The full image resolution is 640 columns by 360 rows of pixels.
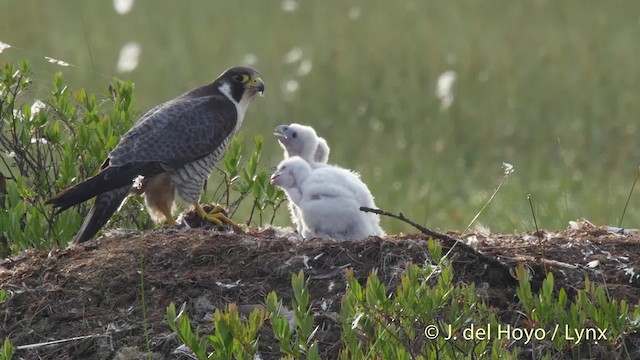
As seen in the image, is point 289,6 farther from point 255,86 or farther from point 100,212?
point 100,212

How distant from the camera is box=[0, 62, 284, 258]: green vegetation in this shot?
7125mm

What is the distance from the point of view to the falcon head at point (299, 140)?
821cm

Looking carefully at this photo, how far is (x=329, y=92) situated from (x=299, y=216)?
23.6ft

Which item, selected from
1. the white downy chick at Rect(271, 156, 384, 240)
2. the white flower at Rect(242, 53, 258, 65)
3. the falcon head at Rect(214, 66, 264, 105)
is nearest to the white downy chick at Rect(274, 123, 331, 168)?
the falcon head at Rect(214, 66, 264, 105)

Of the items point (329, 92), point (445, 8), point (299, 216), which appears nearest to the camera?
point (299, 216)

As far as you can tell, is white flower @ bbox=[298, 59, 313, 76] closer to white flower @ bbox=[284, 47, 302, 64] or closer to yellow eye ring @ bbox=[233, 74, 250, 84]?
white flower @ bbox=[284, 47, 302, 64]

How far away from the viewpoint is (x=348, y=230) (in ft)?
23.9

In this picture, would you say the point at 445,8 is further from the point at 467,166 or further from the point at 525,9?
the point at 467,166

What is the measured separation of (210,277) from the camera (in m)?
5.89

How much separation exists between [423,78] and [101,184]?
26.7 ft

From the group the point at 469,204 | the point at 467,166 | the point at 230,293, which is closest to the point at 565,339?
the point at 230,293

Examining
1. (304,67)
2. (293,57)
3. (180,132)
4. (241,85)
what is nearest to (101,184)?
(180,132)

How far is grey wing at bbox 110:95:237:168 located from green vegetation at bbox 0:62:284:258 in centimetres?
12

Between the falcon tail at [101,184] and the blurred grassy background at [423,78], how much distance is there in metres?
2.84
